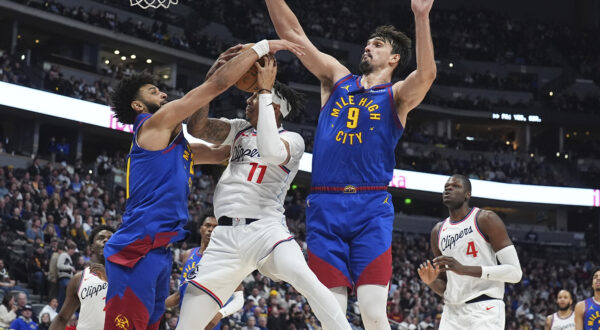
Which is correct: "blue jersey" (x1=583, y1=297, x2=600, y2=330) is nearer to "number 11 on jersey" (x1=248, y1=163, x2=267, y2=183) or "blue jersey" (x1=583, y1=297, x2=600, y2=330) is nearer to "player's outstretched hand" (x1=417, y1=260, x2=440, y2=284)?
"player's outstretched hand" (x1=417, y1=260, x2=440, y2=284)

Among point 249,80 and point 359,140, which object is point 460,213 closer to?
point 359,140

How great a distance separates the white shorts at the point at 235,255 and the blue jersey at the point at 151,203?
360mm

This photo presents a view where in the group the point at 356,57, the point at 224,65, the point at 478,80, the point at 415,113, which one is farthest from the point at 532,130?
the point at 224,65

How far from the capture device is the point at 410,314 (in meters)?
20.4

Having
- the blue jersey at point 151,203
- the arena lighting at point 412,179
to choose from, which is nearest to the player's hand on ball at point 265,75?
the blue jersey at point 151,203

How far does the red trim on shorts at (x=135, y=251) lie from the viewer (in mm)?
4691

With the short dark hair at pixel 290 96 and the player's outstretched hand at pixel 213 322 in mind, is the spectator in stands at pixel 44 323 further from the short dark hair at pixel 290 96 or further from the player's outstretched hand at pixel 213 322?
the short dark hair at pixel 290 96

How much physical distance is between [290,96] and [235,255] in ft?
4.36

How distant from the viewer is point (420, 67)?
4.79 metres

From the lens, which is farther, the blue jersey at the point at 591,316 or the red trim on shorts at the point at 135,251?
the blue jersey at the point at 591,316

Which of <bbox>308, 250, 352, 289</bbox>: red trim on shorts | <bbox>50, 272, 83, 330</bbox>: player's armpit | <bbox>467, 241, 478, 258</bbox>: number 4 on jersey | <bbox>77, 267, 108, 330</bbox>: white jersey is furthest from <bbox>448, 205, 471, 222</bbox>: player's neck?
<bbox>50, 272, 83, 330</bbox>: player's armpit

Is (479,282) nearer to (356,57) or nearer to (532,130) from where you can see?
(356,57)

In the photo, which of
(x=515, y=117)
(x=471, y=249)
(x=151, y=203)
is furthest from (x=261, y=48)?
(x=515, y=117)

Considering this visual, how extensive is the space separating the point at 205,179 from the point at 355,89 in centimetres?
2045
